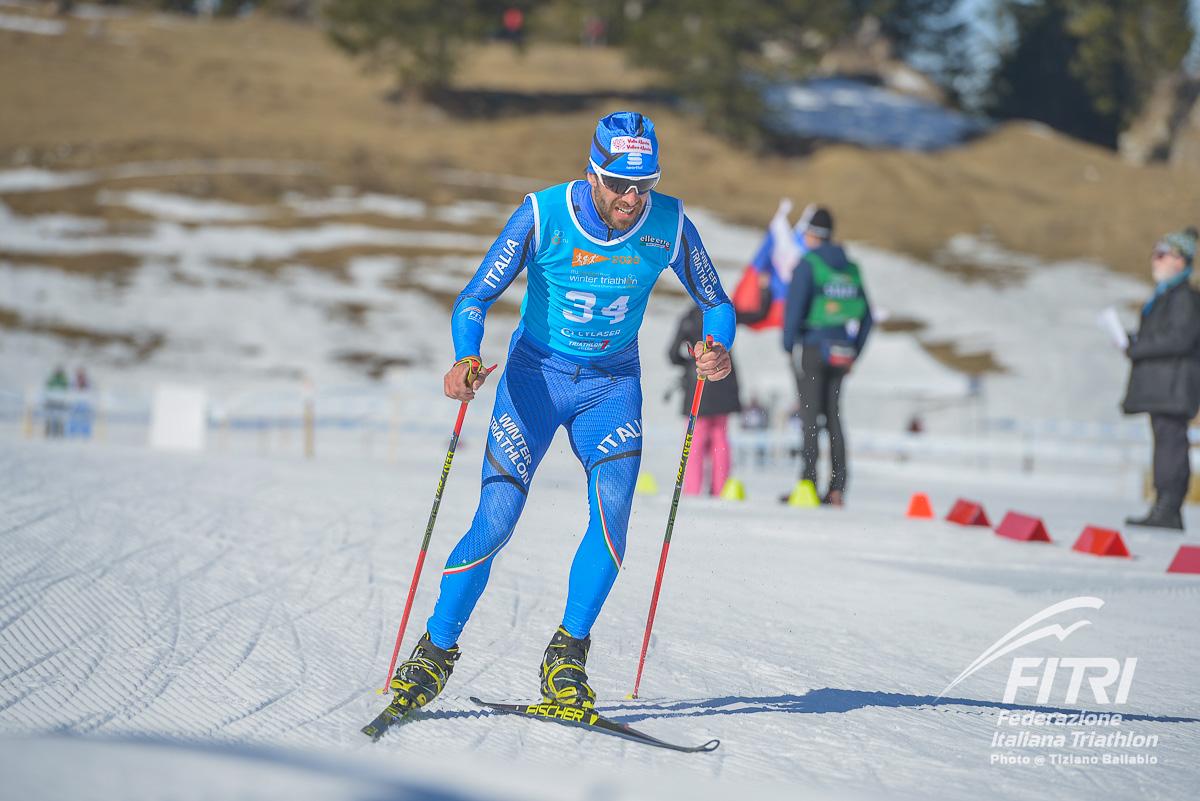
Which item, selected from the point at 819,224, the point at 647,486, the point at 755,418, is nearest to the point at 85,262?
the point at 755,418

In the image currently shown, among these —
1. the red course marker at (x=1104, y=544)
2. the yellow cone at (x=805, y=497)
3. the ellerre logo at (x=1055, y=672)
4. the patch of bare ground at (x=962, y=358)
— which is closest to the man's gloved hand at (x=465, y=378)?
the ellerre logo at (x=1055, y=672)

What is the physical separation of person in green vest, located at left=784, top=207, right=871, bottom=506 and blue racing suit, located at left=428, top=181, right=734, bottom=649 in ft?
20.2

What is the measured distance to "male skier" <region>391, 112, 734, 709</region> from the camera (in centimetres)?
469

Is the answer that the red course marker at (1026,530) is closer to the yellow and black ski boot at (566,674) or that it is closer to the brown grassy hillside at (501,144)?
the yellow and black ski boot at (566,674)

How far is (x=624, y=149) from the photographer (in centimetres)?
470

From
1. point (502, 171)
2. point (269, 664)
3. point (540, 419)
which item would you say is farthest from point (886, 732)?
point (502, 171)

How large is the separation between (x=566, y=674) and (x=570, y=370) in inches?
45.1

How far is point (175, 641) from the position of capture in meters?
5.47

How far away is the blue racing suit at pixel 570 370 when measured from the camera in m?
4.74

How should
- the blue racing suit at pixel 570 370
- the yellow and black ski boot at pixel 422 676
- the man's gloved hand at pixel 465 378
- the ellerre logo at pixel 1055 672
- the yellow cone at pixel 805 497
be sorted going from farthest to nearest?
the yellow cone at pixel 805 497, the ellerre logo at pixel 1055 672, the blue racing suit at pixel 570 370, the man's gloved hand at pixel 465 378, the yellow and black ski boot at pixel 422 676

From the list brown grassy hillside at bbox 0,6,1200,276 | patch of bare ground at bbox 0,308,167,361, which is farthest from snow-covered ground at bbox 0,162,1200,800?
A: brown grassy hillside at bbox 0,6,1200,276

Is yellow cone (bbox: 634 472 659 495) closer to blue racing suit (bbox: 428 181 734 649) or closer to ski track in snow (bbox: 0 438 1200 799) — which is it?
ski track in snow (bbox: 0 438 1200 799)

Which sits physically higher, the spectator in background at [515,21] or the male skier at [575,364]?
the spectator in background at [515,21]

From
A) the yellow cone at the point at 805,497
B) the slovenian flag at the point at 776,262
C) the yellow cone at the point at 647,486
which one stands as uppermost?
the slovenian flag at the point at 776,262
